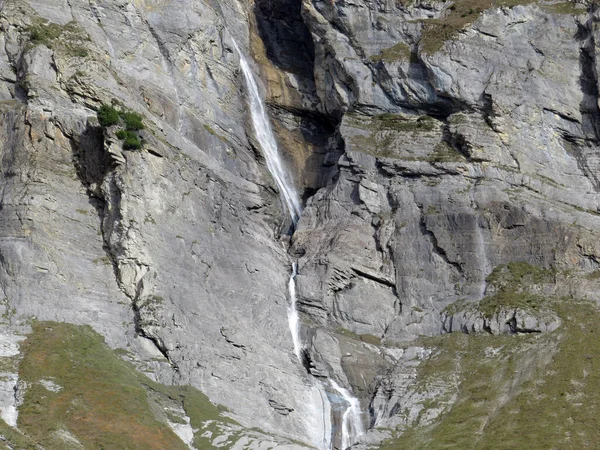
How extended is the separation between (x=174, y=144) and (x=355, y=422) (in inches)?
965

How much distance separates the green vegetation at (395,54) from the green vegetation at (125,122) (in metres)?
22.5

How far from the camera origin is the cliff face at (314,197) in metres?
60.6

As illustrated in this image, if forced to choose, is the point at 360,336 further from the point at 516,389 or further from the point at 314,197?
the point at 314,197

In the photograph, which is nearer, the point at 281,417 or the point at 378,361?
the point at 281,417

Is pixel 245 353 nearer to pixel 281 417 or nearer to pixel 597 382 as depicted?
pixel 281 417

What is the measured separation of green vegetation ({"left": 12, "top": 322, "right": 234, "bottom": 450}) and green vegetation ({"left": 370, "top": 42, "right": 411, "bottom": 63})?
34346mm

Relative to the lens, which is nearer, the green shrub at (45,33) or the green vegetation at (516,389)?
the green vegetation at (516,389)

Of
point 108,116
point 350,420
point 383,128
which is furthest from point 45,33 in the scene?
point 350,420

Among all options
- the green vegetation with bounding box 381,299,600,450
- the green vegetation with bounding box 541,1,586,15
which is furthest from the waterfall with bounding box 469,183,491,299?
the green vegetation with bounding box 541,1,586,15

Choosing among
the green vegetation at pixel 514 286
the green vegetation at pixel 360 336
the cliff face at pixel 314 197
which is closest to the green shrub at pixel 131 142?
the cliff face at pixel 314 197

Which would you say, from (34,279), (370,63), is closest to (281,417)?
(34,279)

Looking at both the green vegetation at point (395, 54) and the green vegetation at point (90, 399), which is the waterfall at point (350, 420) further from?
the green vegetation at point (395, 54)

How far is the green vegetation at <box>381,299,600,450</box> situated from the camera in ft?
175

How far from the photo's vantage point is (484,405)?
57.1 m
